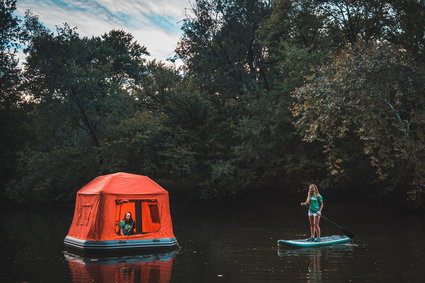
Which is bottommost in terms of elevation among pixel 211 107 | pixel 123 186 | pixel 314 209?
pixel 314 209

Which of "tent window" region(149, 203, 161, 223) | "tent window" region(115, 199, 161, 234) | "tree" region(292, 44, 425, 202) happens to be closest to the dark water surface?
"tent window" region(115, 199, 161, 234)

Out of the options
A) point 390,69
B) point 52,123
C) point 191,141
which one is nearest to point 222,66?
point 191,141

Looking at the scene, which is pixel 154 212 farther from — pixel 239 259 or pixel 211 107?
pixel 211 107

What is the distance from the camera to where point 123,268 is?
12586 mm

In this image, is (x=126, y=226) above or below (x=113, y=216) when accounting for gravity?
below

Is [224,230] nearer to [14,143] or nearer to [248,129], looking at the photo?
[248,129]

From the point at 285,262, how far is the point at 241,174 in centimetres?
2205

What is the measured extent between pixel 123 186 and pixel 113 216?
3.57 feet

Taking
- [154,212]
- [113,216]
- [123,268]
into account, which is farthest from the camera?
[154,212]

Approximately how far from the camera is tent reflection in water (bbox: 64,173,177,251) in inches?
586

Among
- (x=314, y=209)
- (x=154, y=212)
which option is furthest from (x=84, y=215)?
(x=314, y=209)

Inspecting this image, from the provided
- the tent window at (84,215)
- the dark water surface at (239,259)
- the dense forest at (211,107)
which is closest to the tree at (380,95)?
the dark water surface at (239,259)

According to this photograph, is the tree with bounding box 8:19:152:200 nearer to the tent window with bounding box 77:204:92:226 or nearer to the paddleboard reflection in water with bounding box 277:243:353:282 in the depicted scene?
the tent window with bounding box 77:204:92:226

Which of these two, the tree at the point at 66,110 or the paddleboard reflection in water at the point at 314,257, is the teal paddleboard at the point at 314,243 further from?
the tree at the point at 66,110
